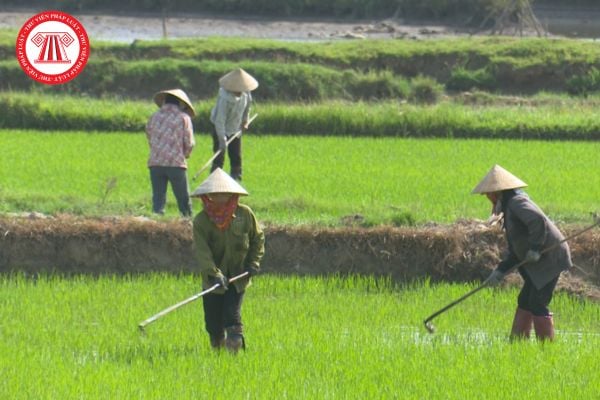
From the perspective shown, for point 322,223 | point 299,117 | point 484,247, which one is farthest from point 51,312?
point 299,117

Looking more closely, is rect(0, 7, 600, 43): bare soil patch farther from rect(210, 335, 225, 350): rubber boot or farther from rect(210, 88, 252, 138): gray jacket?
rect(210, 335, 225, 350): rubber boot

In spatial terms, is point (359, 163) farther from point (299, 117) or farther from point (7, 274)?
point (7, 274)

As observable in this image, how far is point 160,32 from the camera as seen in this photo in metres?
40.3

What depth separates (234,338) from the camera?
7859 millimetres

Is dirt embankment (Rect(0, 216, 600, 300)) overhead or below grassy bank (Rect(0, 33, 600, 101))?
overhead

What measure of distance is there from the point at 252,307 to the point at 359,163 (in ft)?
20.6

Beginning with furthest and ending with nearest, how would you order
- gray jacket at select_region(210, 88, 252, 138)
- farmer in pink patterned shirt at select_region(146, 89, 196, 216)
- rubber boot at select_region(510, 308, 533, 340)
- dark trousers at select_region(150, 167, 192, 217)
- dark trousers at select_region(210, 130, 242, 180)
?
dark trousers at select_region(210, 130, 242, 180) → gray jacket at select_region(210, 88, 252, 138) → dark trousers at select_region(150, 167, 192, 217) → farmer in pink patterned shirt at select_region(146, 89, 196, 216) → rubber boot at select_region(510, 308, 533, 340)

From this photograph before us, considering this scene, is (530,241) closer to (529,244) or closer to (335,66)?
(529,244)

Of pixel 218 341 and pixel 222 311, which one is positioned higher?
pixel 222 311

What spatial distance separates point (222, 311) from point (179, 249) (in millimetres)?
3459

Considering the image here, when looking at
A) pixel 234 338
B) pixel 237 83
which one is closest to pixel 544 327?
pixel 234 338

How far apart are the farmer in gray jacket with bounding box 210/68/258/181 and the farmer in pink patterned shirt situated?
1182 mm
